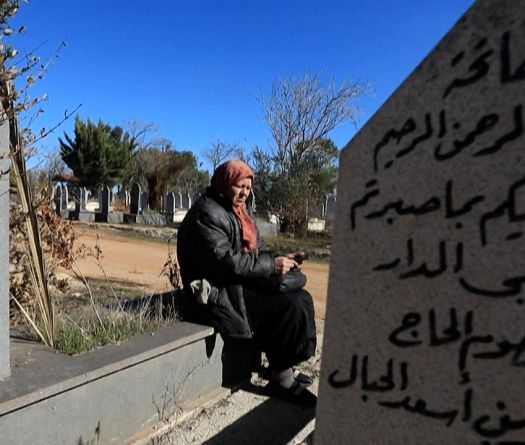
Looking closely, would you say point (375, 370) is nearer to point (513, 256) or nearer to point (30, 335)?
point (513, 256)

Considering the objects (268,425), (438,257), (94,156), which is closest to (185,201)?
(94,156)

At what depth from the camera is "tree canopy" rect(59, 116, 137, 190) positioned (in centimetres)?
3691

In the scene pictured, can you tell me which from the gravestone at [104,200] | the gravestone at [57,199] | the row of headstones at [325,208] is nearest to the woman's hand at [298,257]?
the gravestone at [57,199]

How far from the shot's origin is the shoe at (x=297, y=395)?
3227 millimetres

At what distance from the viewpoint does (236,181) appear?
10.9ft

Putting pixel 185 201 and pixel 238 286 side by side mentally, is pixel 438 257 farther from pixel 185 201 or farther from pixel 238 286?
pixel 185 201

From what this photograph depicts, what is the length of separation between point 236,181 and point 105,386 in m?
1.47

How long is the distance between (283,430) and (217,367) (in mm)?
595

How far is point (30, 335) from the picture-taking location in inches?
110

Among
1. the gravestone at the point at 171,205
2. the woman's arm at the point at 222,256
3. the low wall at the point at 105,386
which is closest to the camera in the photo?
the low wall at the point at 105,386

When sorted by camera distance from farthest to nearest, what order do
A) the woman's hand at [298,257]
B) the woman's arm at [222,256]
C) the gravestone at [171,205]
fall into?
the gravestone at [171,205], the woman's hand at [298,257], the woman's arm at [222,256]

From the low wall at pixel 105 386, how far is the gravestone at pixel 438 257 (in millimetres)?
1209

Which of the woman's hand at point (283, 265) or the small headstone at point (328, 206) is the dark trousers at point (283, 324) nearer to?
the woman's hand at point (283, 265)

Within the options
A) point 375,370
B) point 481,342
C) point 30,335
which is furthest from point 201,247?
point 481,342
